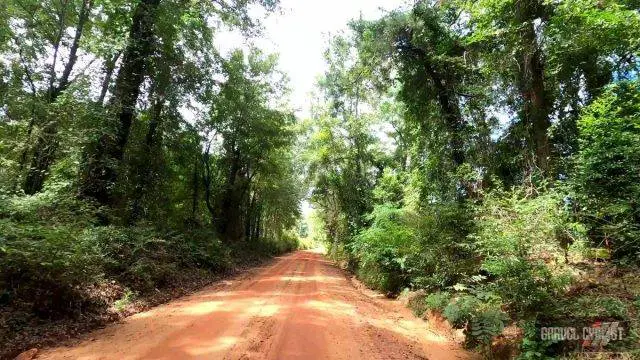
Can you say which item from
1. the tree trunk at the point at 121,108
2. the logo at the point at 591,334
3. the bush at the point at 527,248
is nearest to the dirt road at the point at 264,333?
the bush at the point at 527,248

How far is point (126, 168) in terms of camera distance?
14.6 meters

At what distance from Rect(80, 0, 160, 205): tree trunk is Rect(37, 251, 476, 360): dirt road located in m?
4.54

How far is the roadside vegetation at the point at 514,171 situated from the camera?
602 centimetres

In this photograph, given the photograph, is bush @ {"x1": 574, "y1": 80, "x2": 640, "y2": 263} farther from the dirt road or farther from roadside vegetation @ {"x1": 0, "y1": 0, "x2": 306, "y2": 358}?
roadside vegetation @ {"x1": 0, "y1": 0, "x2": 306, "y2": 358}

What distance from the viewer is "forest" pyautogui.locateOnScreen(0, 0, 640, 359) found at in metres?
6.48

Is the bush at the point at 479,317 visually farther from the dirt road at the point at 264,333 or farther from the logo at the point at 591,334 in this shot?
the logo at the point at 591,334

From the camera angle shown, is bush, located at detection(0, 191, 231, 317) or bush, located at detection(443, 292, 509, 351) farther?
bush, located at detection(0, 191, 231, 317)

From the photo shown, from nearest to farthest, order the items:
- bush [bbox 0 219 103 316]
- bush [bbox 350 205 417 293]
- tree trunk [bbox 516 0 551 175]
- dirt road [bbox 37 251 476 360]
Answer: dirt road [bbox 37 251 476 360]
bush [bbox 0 219 103 316]
tree trunk [bbox 516 0 551 175]
bush [bbox 350 205 417 293]

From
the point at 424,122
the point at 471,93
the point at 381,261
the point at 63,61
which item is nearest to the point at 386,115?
the point at 424,122

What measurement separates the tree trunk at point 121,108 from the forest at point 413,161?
0.21ft

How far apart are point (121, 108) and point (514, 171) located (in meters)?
12.6

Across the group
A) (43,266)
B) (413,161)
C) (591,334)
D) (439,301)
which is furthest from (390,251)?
(43,266)

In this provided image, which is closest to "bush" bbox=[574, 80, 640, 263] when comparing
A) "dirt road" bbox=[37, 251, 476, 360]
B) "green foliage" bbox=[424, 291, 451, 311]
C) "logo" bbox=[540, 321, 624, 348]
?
"logo" bbox=[540, 321, 624, 348]

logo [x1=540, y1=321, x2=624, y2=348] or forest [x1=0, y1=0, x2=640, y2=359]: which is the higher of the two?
forest [x1=0, y1=0, x2=640, y2=359]
